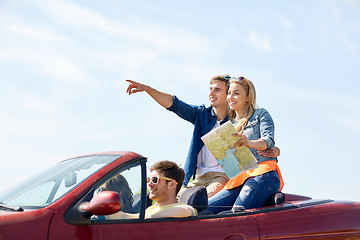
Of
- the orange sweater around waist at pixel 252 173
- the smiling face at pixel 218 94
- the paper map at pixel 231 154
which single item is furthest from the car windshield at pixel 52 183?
the smiling face at pixel 218 94

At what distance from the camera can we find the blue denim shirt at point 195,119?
5.77m

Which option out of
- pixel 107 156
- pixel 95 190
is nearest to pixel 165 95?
pixel 107 156

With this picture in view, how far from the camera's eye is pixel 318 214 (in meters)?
4.52

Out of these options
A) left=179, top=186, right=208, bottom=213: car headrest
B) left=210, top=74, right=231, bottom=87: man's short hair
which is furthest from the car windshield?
left=210, top=74, right=231, bottom=87: man's short hair

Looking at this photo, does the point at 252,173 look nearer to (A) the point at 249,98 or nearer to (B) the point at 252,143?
(B) the point at 252,143

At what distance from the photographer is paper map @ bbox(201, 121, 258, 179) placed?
15.2 feet

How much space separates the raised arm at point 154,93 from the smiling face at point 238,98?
0.82m

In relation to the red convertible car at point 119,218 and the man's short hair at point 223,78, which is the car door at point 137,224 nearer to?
the red convertible car at point 119,218

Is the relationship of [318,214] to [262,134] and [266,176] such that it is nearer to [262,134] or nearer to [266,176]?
[266,176]

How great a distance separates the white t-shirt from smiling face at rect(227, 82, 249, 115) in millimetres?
576

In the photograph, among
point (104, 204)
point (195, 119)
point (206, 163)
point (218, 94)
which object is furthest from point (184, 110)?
point (104, 204)

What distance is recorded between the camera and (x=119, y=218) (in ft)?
11.9

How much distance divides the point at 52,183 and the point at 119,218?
60 cm

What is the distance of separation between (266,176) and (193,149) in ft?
3.91
